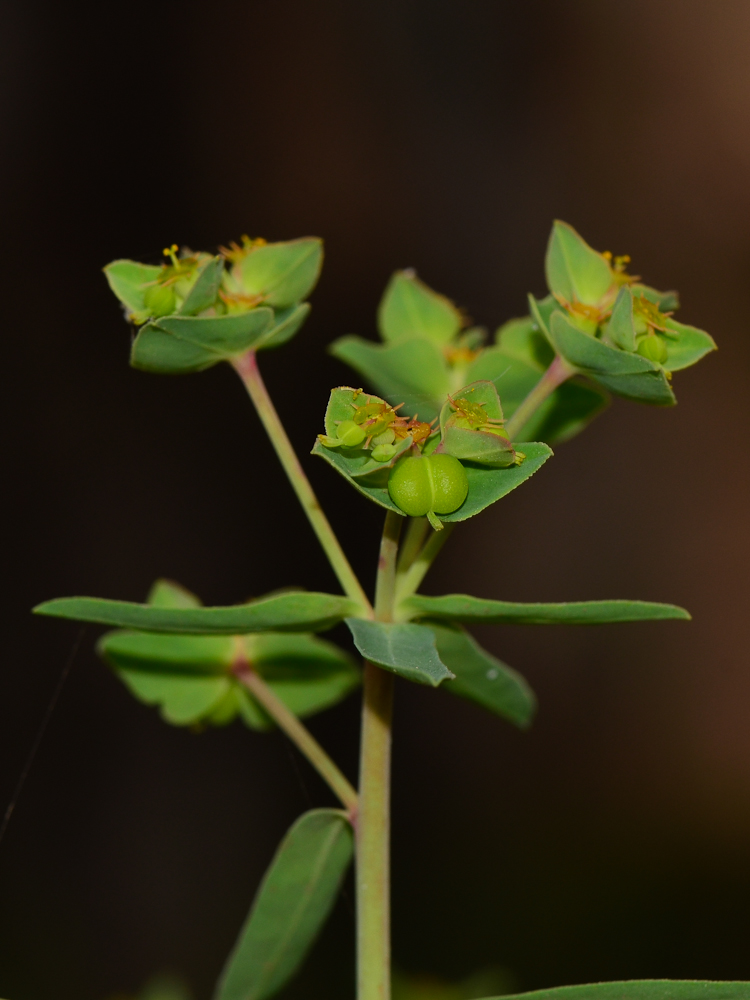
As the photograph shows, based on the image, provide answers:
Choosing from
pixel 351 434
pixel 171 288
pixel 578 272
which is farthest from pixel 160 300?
pixel 578 272

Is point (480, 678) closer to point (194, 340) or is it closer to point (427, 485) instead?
point (427, 485)

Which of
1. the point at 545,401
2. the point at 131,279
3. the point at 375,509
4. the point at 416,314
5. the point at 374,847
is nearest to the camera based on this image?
the point at 374,847

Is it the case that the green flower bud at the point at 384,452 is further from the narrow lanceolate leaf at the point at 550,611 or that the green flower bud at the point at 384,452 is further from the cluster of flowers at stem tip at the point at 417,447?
the narrow lanceolate leaf at the point at 550,611

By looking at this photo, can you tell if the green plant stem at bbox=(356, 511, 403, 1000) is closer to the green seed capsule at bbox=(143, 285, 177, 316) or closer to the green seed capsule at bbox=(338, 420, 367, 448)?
the green seed capsule at bbox=(338, 420, 367, 448)

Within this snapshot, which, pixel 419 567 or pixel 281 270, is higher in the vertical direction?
pixel 281 270

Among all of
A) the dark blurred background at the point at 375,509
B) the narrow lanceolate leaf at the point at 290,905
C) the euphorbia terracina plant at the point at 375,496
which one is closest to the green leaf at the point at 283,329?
the euphorbia terracina plant at the point at 375,496

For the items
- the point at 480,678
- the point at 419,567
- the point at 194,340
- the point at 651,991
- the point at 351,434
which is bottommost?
the point at 651,991

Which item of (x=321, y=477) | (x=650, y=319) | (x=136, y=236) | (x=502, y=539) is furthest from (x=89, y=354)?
(x=650, y=319)

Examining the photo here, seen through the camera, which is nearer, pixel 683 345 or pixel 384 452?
pixel 384 452

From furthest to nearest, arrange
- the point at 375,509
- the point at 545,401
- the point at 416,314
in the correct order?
the point at 375,509 → the point at 416,314 → the point at 545,401
